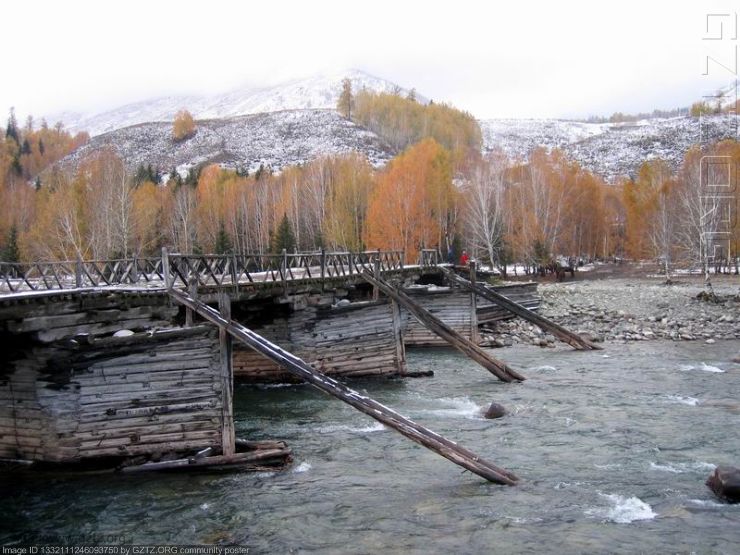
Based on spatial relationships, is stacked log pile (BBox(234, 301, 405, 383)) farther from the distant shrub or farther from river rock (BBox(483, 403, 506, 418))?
the distant shrub

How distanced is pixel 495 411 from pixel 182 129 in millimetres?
125303

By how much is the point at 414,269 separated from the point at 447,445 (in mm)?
20177

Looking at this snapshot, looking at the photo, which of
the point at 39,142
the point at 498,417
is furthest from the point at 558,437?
the point at 39,142

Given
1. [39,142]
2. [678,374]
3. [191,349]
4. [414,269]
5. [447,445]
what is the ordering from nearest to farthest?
[447,445], [191,349], [678,374], [414,269], [39,142]

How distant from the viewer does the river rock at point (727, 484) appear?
9359mm

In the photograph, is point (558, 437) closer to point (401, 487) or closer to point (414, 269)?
point (401, 487)

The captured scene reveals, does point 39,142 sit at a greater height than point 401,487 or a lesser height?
greater

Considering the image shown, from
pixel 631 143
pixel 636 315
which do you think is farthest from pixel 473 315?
pixel 631 143

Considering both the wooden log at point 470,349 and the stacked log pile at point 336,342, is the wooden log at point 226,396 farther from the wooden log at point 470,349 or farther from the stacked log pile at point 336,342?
the wooden log at point 470,349

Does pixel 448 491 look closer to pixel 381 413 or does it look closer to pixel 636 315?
pixel 381 413

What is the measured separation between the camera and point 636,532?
855cm

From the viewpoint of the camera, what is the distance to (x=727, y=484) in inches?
369

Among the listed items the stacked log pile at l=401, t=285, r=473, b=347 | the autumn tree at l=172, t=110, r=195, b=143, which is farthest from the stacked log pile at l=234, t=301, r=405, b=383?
the autumn tree at l=172, t=110, r=195, b=143

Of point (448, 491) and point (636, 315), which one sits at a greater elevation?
point (636, 315)
